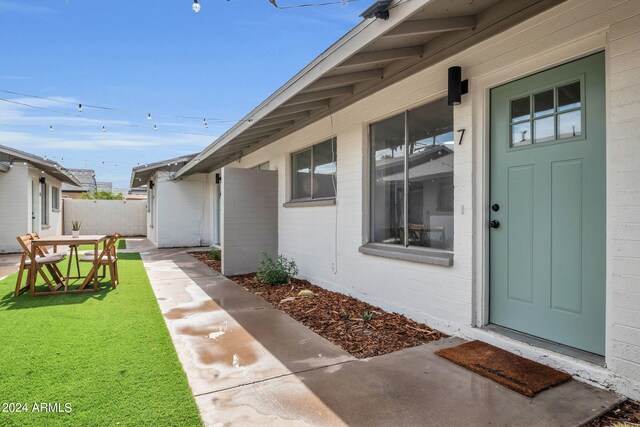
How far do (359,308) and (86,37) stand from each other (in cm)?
1036

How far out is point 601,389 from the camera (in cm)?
253

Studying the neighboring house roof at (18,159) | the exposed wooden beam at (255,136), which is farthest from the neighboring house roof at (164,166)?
the exposed wooden beam at (255,136)

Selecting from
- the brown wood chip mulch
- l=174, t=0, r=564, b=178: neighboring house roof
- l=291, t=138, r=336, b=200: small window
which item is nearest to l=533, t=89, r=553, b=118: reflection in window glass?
l=174, t=0, r=564, b=178: neighboring house roof

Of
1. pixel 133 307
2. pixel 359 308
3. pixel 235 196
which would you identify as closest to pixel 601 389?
pixel 359 308

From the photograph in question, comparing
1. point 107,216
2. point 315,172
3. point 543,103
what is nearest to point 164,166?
point 107,216

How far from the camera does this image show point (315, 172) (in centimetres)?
673

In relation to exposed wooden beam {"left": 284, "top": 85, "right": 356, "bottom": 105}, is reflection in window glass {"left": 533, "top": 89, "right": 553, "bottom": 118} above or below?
below

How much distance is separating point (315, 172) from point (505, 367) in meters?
4.58

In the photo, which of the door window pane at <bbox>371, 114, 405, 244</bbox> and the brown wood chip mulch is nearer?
the brown wood chip mulch

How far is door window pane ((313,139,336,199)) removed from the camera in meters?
6.16

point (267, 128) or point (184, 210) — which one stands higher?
point (267, 128)

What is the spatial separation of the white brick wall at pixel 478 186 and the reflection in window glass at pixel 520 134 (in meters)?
0.26

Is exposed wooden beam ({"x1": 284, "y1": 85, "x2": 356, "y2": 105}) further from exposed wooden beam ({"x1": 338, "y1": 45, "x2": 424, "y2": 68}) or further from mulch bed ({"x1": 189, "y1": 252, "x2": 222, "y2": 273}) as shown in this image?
mulch bed ({"x1": 189, "y1": 252, "x2": 222, "y2": 273})

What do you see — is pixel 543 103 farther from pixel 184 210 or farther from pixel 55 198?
pixel 55 198
